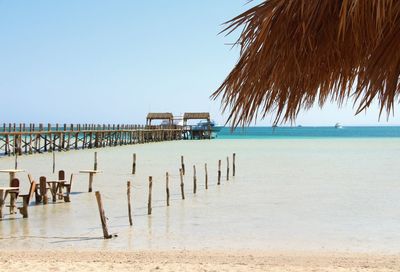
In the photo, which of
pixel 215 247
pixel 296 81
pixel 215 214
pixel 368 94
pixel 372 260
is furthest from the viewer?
pixel 215 214

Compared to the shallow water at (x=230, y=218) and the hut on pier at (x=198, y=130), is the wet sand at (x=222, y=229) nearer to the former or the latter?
the shallow water at (x=230, y=218)

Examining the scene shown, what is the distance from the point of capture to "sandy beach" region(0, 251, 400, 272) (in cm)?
903

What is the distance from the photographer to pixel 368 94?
2.82 metres

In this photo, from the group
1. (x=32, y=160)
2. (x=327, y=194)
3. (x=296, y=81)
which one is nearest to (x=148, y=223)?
(x=327, y=194)

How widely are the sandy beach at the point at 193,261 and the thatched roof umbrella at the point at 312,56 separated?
20.4ft

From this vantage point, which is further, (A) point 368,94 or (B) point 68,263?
(B) point 68,263

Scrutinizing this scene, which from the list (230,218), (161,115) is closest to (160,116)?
(161,115)

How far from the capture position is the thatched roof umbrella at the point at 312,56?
2.69m

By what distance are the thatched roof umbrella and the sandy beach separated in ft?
20.4

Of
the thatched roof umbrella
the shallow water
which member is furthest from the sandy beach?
the thatched roof umbrella

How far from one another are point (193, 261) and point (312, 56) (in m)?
7.19

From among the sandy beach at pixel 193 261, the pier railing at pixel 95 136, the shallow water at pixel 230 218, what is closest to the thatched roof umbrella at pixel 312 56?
the sandy beach at pixel 193 261

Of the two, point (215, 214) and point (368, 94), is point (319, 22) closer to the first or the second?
point (368, 94)

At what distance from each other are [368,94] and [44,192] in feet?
46.1
